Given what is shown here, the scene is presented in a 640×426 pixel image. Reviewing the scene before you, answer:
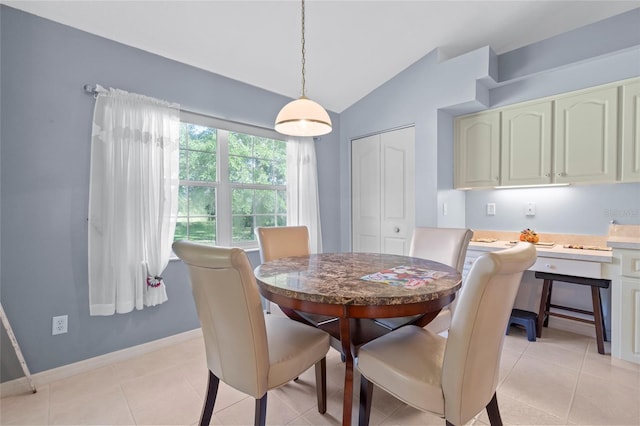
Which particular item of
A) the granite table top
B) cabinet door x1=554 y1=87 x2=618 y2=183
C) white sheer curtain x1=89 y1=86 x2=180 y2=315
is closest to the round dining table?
the granite table top

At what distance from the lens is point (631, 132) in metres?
2.27

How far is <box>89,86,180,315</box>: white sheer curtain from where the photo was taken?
7.09ft

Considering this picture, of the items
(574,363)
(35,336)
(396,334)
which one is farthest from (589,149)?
(35,336)

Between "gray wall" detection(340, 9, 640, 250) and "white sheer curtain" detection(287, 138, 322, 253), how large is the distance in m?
0.89

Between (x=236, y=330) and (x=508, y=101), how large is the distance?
3.23 meters

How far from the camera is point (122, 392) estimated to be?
1.90 metres

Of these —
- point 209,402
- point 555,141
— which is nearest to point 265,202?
point 209,402

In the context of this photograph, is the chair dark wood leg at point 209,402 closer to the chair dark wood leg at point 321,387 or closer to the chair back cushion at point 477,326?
the chair dark wood leg at point 321,387

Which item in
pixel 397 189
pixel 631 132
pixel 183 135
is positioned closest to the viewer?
pixel 631 132

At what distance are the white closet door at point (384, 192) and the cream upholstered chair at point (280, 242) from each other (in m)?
1.31

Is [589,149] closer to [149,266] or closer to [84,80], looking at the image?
[149,266]

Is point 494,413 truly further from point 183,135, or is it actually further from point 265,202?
point 183,135

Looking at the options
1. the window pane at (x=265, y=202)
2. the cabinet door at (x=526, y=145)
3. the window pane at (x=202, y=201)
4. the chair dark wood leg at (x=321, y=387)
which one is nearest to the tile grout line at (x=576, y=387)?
the chair dark wood leg at (x=321, y=387)

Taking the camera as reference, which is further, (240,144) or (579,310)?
(240,144)
